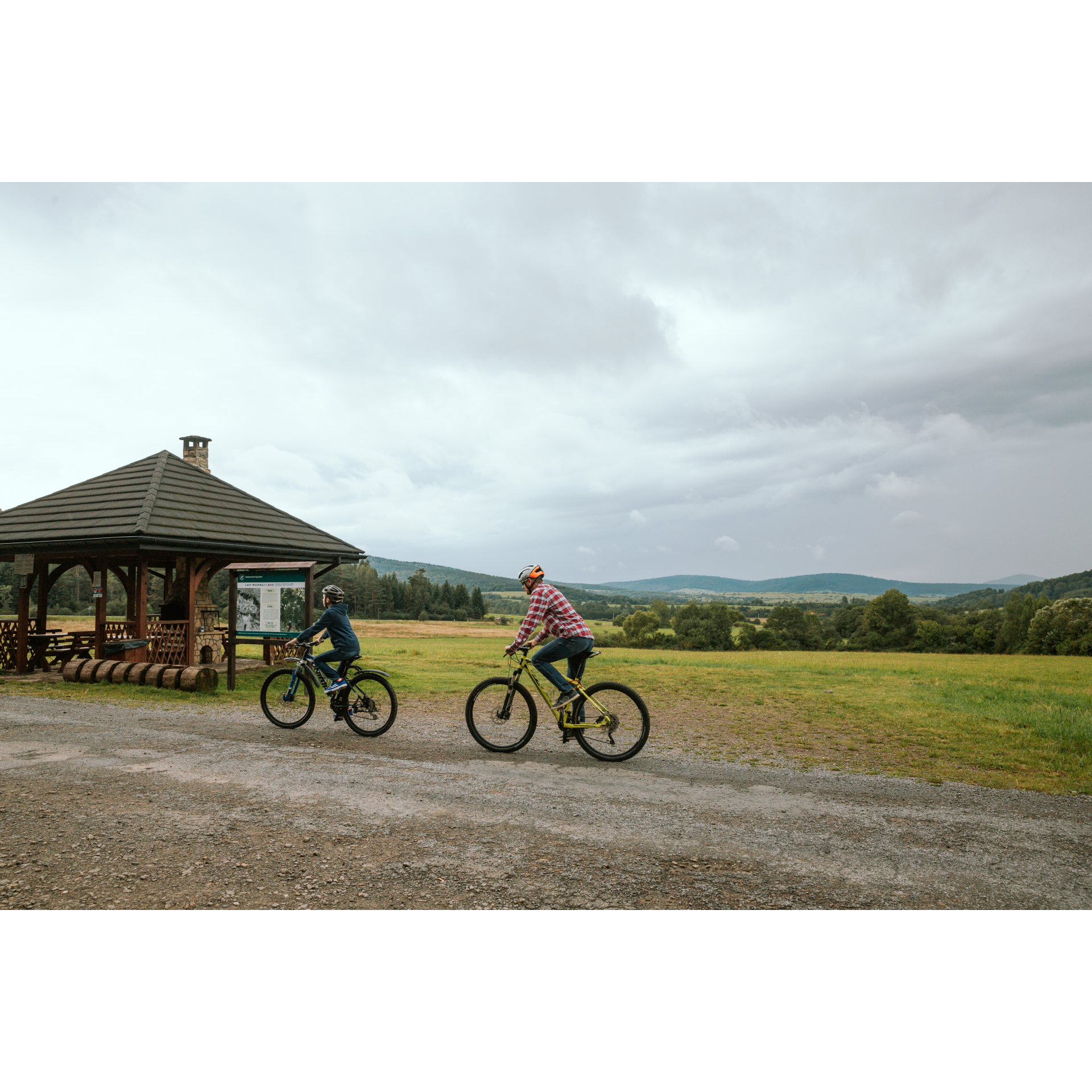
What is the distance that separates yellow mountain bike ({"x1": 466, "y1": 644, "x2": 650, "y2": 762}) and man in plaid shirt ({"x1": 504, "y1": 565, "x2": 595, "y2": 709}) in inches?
3.3

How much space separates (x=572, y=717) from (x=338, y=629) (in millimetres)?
3464

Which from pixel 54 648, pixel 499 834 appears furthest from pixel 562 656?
pixel 54 648

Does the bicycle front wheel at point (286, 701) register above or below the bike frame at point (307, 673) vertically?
below

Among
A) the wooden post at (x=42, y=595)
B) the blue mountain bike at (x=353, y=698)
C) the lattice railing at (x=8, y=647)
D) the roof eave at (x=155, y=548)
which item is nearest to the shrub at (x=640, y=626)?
the roof eave at (x=155, y=548)

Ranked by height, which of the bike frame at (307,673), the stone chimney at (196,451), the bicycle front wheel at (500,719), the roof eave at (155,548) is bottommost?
the bicycle front wheel at (500,719)

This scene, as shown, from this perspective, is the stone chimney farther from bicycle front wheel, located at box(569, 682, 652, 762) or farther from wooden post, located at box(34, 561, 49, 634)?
bicycle front wheel, located at box(569, 682, 652, 762)

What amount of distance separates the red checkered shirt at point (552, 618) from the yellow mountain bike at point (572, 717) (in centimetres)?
23

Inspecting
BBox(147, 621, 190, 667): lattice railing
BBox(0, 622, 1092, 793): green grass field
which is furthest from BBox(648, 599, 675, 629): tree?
BBox(147, 621, 190, 667): lattice railing

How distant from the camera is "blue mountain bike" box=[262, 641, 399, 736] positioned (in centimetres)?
902

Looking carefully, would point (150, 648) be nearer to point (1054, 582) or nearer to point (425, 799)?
point (425, 799)

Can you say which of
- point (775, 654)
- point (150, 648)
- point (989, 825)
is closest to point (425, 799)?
point (989, 825)

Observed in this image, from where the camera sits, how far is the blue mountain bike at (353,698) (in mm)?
9023

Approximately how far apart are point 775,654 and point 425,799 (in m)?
34.6

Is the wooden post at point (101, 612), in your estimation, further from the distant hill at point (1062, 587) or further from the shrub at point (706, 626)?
the distant hill at point (1062, 587)
